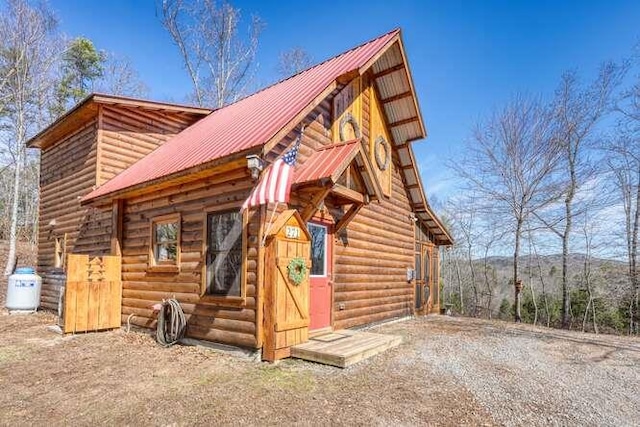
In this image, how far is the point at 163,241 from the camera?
7.89 m

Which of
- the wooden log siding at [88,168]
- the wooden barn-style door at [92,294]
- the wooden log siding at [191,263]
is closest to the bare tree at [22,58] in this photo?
the wooden log siding at [88,168]

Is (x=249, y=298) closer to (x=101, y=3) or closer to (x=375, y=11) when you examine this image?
(x=375, y=11)

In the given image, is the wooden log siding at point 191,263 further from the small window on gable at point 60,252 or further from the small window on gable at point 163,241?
the small window on gable at point 60,252

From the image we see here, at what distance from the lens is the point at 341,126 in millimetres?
8414

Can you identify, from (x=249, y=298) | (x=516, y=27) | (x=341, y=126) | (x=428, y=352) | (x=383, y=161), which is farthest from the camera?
(x=516, y=27)

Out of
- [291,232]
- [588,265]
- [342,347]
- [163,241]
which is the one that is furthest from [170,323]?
[588,265]

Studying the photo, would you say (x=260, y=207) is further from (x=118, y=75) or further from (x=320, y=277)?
(x=118, y=75)

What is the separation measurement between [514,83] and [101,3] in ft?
64.6

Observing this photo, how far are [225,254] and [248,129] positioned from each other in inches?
90.1

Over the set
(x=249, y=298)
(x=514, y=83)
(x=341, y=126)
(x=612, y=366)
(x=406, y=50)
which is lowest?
(x=612, y=366)

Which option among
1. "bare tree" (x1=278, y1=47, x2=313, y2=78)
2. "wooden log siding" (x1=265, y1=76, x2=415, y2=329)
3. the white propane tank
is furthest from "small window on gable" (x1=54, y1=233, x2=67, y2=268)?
"bare tree" (x1=278, y1=47, x2=313, y2=78)

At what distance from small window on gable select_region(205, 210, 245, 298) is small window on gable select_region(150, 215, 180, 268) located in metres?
1.23

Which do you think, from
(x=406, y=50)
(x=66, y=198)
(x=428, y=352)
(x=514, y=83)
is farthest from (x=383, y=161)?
(x=514, y=83)

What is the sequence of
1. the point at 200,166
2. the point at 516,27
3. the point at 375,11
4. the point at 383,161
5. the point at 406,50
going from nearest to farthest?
the point at 200,166, the point at 406,50, the point at 383,161, the point at 375,11, the point at 516,27
